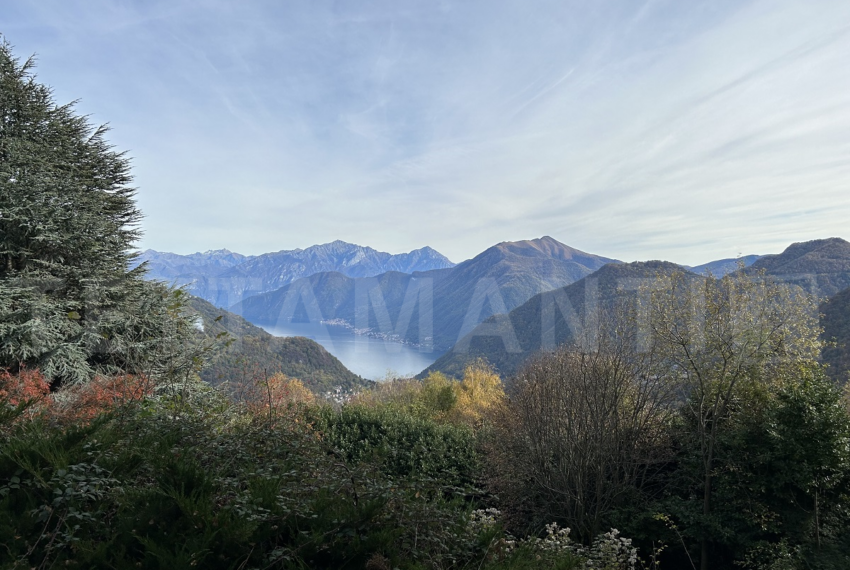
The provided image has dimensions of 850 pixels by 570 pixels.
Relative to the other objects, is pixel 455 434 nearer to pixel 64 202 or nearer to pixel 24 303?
pixel 24 303

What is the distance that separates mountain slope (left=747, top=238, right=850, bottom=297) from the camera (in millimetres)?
32938

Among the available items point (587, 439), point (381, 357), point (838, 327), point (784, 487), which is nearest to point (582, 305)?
point (838, 327)

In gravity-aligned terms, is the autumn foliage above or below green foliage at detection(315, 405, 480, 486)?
above

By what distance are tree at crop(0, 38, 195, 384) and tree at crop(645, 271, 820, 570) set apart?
30.2 feet

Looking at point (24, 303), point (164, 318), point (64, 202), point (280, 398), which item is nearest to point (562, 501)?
point (280, 398)

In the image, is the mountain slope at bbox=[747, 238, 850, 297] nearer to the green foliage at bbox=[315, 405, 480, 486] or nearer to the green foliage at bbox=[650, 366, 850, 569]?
the green foliage at bbox=[650, 366, 850, 569]

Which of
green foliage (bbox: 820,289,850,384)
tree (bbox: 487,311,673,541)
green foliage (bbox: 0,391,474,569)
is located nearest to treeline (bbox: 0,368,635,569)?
green foliage (bbox: 0,391,474,569)

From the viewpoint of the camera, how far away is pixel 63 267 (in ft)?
28.1

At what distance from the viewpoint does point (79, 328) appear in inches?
331

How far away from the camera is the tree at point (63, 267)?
7801 mm

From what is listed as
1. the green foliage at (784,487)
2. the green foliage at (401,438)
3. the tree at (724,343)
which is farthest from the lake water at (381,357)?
the green foliage at (784,487)

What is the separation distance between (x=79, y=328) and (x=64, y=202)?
277 centimetres

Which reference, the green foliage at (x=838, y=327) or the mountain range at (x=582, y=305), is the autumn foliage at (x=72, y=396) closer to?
the mountain range at (x=582, y=305)

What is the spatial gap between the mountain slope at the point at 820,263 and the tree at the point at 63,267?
3735 cm
